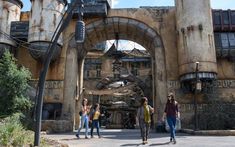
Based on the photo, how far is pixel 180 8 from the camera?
17.2m

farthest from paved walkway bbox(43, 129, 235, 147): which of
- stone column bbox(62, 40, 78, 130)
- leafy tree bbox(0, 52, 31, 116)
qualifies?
stone column bbox(62, 40, 78, 130)

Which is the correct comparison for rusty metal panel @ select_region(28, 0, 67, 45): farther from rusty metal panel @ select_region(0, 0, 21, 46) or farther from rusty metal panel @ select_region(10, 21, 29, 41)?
rusty metal panel @ select_region(0, 0, 21, 46)

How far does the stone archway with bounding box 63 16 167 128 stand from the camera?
17188mm

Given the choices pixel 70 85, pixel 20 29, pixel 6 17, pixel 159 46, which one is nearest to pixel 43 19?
pixel 20 29

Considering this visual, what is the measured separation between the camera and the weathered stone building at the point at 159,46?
16.2m

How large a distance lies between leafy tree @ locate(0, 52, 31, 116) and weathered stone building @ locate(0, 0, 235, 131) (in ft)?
9.25

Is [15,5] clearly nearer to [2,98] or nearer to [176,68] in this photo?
[2,98]

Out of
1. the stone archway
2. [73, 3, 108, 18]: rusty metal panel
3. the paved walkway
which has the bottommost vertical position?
the paved walkway

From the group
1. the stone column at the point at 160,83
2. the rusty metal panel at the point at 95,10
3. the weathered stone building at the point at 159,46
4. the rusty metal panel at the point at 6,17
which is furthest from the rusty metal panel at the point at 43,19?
the stone column at the point at 160,83

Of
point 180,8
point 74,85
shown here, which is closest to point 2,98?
point 74,85

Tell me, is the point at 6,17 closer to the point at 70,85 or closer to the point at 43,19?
the point at 43,19

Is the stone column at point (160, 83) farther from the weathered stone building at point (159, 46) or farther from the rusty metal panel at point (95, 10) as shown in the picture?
the rusty metal panel at point (95, 10)

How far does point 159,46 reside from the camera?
702 inches

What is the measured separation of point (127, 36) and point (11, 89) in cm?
967
